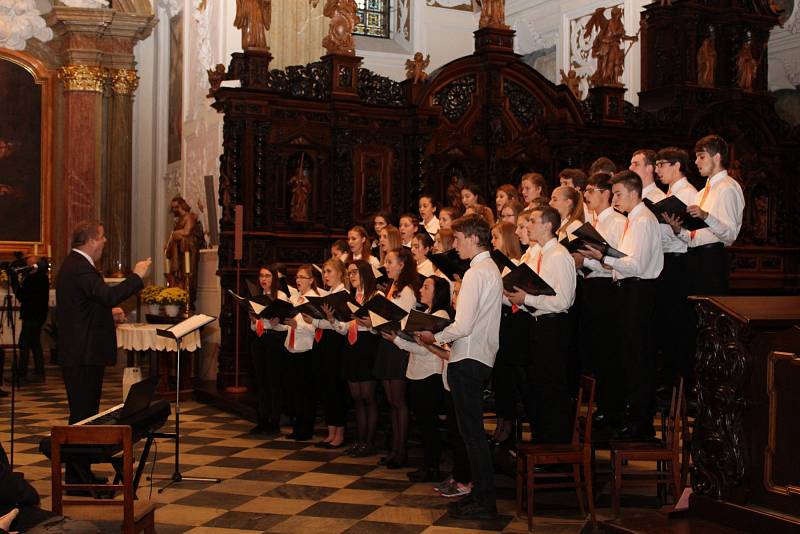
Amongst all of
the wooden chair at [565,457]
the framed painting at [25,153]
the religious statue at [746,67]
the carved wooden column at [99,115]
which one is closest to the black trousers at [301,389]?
the wooden chair at [565,457]

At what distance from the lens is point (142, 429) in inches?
223

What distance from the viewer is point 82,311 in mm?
6742

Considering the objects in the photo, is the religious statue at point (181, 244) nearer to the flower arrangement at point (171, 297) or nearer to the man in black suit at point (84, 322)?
the flower arrangement at point (171, 297)

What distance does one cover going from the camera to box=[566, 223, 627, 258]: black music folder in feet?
19.7

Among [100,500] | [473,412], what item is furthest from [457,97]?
[100,500]

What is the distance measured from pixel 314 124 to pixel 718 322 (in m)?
8.10

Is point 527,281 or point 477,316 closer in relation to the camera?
point 477,316

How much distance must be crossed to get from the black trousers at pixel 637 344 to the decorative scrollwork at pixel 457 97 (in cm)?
664

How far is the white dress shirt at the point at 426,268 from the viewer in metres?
7.98

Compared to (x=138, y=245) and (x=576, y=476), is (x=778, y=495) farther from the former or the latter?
(x=138, y=245)

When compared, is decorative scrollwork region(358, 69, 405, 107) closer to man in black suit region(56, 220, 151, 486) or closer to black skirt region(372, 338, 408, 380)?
black skirt region(372, 338, 408, 380)

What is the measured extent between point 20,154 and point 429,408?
11.7 metres

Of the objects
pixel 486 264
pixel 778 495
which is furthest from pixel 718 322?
pixel 486 264

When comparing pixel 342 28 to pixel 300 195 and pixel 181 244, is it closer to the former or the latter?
pixel 300 195
